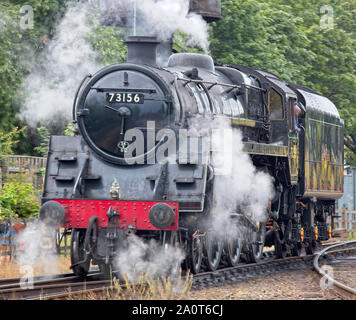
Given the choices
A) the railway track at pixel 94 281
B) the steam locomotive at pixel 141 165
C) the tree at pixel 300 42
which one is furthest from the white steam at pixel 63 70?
the tree at pixel 300 42

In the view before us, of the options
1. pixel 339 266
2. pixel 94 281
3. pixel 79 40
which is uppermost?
pixel 79 40

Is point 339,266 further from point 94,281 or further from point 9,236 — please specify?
point 9,236

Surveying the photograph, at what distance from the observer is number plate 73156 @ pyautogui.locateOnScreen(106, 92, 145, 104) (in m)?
9.55

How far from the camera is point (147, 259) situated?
9336 mm

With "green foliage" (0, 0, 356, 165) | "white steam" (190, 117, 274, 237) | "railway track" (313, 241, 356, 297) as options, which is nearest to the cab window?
"white steam" (190, 117, 274, 237)

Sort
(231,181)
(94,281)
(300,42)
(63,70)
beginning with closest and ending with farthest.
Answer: (94,281) < (231,181) < (63,70) < (300,42)

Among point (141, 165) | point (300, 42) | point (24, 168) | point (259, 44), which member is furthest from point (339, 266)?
point (300, 42)

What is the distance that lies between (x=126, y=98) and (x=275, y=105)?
358cm

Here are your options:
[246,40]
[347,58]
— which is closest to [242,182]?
[246,40]

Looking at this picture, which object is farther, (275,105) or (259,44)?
(259,44)

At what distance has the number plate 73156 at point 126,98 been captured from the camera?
9.55m

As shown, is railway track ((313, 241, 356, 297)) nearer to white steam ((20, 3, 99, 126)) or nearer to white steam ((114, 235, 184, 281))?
white steam ((114, 235, 184, 281))

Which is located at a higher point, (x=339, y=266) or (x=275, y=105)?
(x=275, y=105)
